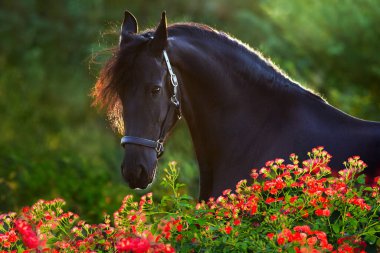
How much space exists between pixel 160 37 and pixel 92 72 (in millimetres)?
1159

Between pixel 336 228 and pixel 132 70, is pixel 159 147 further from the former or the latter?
pixel 336 228

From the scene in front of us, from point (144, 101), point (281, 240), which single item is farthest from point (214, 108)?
point (281, 240)

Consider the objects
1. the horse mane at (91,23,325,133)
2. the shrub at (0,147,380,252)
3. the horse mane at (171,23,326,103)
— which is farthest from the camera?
the horse mane at (171,23,326,103)

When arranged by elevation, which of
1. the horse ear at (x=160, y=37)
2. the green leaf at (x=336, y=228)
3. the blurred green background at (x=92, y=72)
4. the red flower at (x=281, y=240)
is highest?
the blurred green background at (x=92, y=72)

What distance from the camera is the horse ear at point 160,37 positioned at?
5012 millimetres

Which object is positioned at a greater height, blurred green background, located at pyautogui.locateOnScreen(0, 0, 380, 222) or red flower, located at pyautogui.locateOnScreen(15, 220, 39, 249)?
blurred green background, located at pyautogui.locateOnScreen(0, 0, 380, 222)

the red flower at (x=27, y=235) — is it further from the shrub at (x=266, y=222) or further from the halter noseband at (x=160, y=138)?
the halter noseband at (x=160, y=138)

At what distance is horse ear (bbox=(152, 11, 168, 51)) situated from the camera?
5.01 m

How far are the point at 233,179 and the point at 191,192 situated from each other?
17.0ft

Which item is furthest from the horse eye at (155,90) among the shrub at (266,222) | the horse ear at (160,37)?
the shrub at (266,222)

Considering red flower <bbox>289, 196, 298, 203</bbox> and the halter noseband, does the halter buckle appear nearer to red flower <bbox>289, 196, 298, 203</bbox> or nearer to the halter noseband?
the halter noseband

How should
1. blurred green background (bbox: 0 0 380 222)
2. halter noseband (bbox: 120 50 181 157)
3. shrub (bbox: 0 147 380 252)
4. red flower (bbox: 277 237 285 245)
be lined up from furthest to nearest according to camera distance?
blurred green background (bbox: 0 0 380 222) < halter noseband (bbox: 120 50 181 157) < shrub (bbox: 0 147 380 252) < red flower (bbox: 277 237 285 245)

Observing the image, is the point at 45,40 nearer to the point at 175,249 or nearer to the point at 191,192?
the point at 191,192

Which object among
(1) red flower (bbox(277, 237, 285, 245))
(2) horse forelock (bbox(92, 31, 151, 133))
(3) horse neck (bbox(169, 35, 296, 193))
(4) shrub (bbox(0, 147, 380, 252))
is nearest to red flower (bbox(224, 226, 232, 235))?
(4) shrub (bbox(0, 147, 380, 252))
